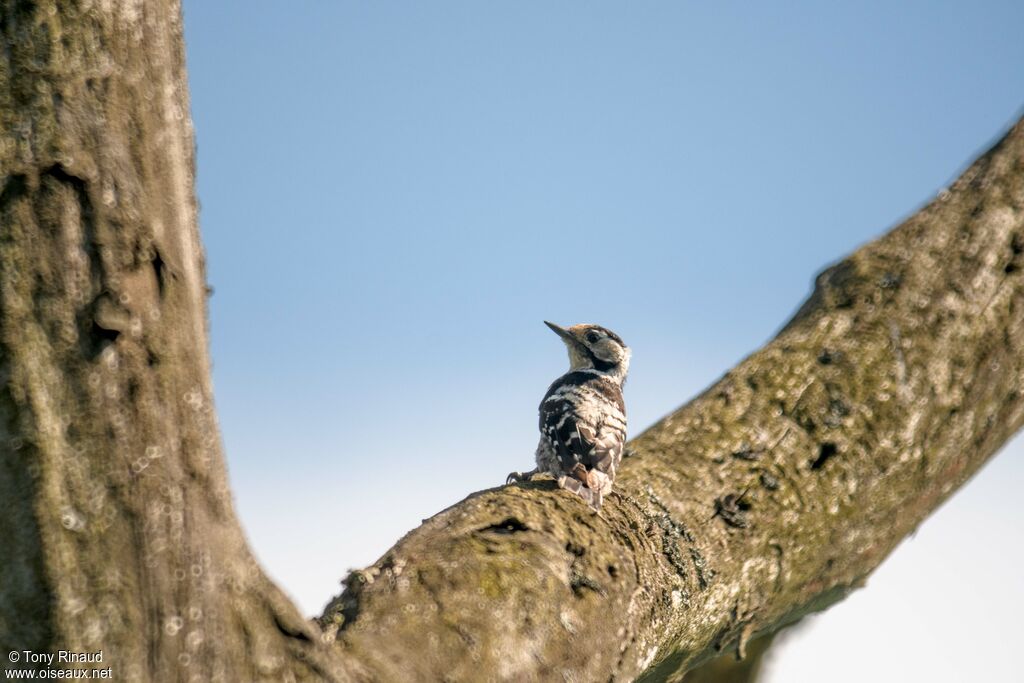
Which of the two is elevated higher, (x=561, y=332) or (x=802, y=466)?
(x=561, y=332)

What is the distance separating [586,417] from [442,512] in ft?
10.0

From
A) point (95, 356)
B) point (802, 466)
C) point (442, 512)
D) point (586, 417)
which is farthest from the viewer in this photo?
point (586, 417)

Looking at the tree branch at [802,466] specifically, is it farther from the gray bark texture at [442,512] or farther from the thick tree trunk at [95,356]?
the thick tree trunk at [95,356]

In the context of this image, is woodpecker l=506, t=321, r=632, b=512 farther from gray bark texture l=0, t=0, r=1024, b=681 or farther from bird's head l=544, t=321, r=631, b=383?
gray bark texture l=0, t=0, r=1024, b=681

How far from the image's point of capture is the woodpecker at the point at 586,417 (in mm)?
5332

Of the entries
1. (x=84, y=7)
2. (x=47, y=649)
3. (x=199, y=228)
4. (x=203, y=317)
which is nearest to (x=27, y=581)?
(x=47, y=649)

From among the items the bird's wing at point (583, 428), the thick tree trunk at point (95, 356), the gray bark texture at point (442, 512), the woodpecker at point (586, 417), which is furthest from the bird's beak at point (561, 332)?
the thick tree trunk at point (95, 356)

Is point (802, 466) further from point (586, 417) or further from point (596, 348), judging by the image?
point (596, 348)

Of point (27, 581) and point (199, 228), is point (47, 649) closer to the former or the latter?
point (27, 581)

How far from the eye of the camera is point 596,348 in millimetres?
9109

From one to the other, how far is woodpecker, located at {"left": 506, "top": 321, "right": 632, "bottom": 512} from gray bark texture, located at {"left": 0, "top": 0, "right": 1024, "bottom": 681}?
0.23 m

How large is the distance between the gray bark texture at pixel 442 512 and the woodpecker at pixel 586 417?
0.75ft

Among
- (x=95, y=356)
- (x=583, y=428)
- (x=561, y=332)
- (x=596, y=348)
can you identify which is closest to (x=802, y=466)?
(x=583, y=428)

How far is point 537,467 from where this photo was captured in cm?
707
